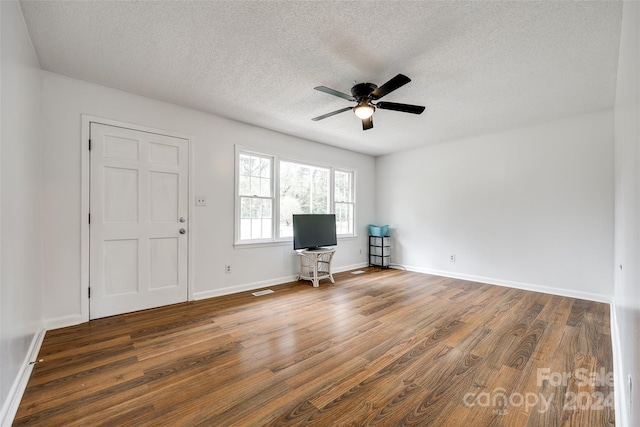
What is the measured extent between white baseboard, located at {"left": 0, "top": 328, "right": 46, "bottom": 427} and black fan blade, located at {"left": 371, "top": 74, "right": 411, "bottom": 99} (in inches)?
126

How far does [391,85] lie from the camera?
2379 millimetres

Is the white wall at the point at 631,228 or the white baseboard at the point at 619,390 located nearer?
the white wall at the point at 631,228

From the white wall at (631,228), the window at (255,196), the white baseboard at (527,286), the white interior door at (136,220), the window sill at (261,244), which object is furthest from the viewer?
the window at (255,196)

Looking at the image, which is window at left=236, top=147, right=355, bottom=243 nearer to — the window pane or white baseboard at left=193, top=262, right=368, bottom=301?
the window pane

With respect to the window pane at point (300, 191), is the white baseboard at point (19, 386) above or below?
below

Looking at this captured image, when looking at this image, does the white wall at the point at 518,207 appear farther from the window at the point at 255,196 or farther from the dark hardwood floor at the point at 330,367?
the window at the point at 255,196

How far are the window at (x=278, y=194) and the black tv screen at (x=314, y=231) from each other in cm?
23

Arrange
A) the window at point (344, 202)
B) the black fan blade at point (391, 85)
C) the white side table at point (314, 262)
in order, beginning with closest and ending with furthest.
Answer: the black fan blade at point (391, 85)
the white side table at point (314, 262)
the window at point (344, 202)

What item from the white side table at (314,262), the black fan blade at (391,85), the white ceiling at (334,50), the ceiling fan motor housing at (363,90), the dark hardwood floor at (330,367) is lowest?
the dark hardwood floor at (330,367)

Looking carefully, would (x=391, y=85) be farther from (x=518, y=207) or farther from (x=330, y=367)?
(x=518, y=207)

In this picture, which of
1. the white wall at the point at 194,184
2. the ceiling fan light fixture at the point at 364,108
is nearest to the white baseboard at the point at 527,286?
the white wall at the point at 194,184

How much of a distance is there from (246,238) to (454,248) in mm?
3588

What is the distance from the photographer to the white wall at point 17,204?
4.89ft

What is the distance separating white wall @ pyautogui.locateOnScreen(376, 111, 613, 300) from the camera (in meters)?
3.60
